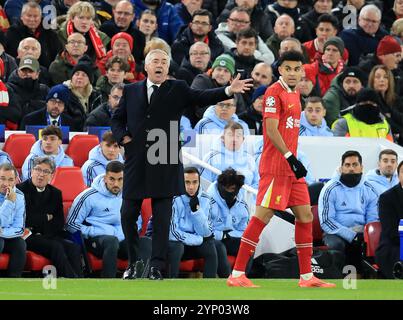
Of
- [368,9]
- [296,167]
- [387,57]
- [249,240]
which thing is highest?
[368,9]

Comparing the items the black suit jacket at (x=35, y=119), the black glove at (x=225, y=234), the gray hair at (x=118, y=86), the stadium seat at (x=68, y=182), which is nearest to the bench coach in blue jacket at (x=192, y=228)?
the black glove at (x=225, y=234)

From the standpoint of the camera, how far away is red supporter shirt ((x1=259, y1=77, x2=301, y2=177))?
1136cm

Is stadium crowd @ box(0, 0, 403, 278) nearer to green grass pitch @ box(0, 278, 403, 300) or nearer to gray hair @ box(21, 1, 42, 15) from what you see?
gray hair @ box(21, 1, 42, 15)

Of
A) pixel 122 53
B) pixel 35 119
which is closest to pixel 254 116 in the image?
pixel 122 53

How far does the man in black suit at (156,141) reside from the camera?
11.7m

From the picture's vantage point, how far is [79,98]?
16.8m

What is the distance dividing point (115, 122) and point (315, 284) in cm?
228

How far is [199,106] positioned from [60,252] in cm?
290

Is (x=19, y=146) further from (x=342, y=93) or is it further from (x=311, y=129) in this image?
(x=342, y=93)

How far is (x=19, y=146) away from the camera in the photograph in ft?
51.2

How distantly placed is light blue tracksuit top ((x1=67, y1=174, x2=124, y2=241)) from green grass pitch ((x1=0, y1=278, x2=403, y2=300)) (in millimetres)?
2241

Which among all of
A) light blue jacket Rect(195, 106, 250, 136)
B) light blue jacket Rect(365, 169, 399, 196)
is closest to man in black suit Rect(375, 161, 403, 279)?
light blue jacket Rect(365, 169, 399, 196)
